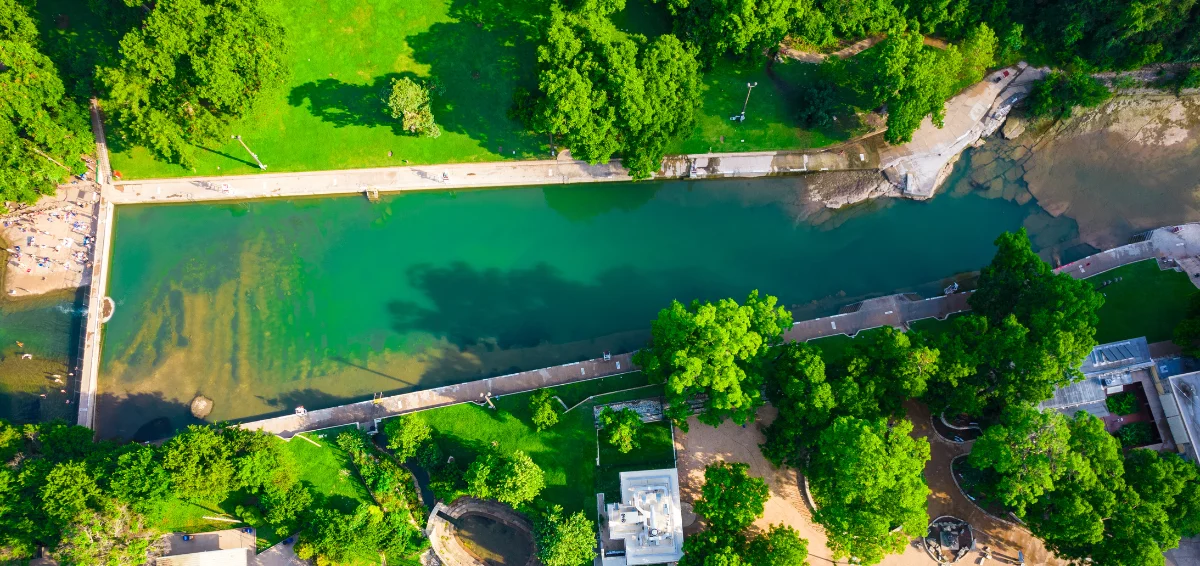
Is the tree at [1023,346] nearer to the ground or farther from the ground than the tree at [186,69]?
nearer to the ground

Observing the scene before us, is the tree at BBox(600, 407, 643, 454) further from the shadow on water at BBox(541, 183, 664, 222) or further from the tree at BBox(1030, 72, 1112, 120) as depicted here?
the tree at BBox(1030, 72, 1112, 120)

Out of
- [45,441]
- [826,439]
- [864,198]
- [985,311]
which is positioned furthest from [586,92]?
[45,441]

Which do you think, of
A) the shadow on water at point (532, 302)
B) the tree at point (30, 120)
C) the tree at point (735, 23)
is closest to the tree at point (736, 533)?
the shadow on water at point (532, 302)

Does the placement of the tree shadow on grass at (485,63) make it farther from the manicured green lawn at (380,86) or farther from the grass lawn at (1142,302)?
the grass lawn at (1142,302)

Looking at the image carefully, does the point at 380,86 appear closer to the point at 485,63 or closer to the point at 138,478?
the point at 485,63

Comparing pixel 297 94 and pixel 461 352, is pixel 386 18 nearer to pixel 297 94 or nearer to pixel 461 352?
pixel 297 94

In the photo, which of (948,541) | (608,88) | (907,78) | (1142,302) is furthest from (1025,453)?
(608,88)
